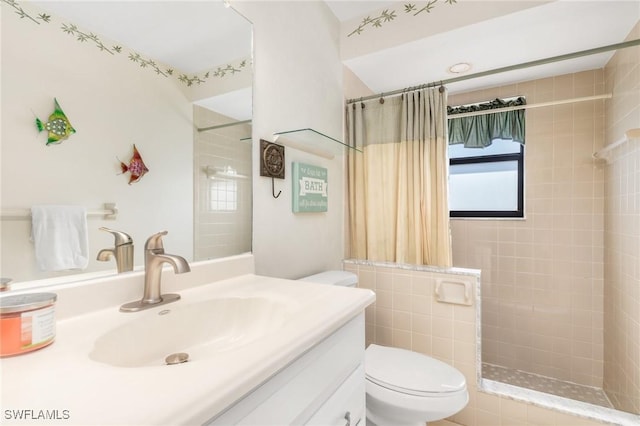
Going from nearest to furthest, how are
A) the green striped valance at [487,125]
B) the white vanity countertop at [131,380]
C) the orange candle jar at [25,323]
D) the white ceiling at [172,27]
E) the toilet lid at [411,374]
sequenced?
the white vanity countertop at [131,380]
the orange candle jar at [25,323]
the white ceiling at [172,27]
the toilet lid at [411,374]
the green striped valance at [487,125]

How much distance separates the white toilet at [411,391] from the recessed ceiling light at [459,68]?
1.84 metres

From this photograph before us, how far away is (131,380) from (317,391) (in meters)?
0.40

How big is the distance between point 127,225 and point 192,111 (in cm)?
46

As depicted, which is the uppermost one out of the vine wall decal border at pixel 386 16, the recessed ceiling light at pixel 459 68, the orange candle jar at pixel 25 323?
the vine wall decal border at pixel 386 16

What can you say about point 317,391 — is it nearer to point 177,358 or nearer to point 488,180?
point 177,358

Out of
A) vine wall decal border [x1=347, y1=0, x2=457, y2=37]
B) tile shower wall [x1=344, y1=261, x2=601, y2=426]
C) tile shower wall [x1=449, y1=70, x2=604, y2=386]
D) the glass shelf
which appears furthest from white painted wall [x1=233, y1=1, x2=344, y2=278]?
tile shower wall [x1=449, y1=70, x2=604, y2=386]

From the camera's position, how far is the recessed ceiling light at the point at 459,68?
2.02 metres

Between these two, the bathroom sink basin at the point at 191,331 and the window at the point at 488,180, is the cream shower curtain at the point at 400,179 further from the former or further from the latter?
the bathroom sink basin at the point at 191,331

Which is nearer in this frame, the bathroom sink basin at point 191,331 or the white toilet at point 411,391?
the bathroom sink basin at point 191,331

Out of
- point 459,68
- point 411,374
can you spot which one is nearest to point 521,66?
point 459,68

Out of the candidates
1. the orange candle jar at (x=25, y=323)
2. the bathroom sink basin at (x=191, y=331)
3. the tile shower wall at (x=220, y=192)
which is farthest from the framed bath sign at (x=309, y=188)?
the orange candle jar at (x=25, y=323)

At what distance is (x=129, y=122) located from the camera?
0.88 metres

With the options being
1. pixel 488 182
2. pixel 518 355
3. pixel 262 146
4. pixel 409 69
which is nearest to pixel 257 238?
pixel 262 146

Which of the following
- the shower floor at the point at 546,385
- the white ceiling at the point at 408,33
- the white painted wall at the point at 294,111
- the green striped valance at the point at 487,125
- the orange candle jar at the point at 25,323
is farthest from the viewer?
the green striped valance at the point at 487,125
